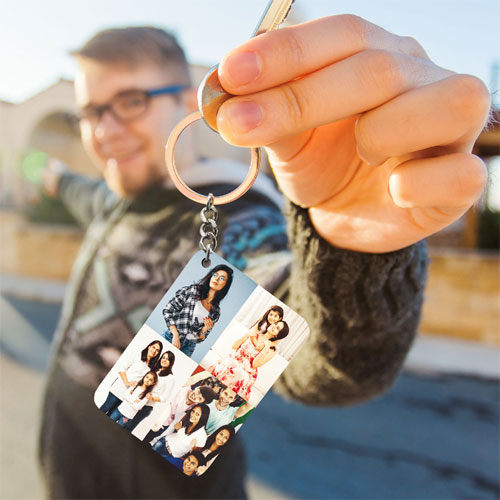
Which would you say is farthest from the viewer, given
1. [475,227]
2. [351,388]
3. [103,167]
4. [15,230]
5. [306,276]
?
[15,230]

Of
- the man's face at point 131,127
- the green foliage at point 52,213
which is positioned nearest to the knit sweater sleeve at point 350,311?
the man's face at point 131,127

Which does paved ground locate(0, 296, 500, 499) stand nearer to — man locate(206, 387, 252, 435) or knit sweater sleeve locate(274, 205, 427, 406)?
knit sweater sleeve locate(274, 205, 427, 406)

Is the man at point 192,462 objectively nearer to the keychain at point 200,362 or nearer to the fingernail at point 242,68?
the keychain at point 200,362

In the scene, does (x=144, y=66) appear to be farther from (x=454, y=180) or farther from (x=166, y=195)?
(x=454, y=180)

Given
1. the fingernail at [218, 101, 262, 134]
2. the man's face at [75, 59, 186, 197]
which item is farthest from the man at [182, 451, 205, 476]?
the man's face at [75, 59, 186, 197]

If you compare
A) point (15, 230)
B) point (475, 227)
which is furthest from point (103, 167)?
point (15, 230)
